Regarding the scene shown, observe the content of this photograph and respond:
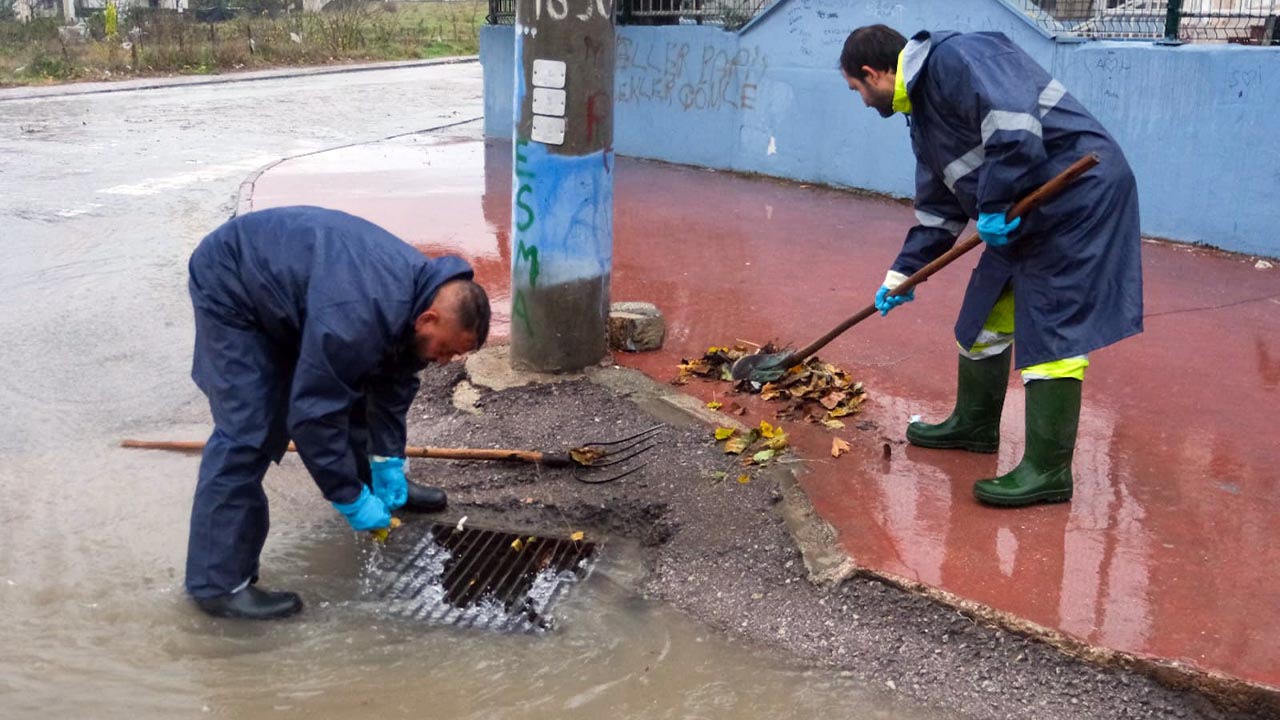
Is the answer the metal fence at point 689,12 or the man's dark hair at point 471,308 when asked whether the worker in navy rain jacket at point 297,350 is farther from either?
the metal fence at point 689,12

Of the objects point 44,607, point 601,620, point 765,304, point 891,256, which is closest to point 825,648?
point 601,620

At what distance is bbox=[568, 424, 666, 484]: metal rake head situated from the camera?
4371 mm

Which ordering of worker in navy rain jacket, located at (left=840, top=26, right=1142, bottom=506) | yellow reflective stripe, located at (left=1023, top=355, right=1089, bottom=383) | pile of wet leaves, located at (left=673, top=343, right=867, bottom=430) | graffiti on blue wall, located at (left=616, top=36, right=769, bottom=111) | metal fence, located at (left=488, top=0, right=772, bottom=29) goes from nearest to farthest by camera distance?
worker in navy rain jacket, located at (left=840, top=26, right=1142, bottom=506) < yellow reflective stripe, located at (left=1023, top=355, right=1089, bottom=383) < pile of wet leaves, located at (left=673, top=343, right=867, bottom=430) < graffiti on blue wall, located at (left=616, top=36, right=769, bottom=111) < metal fence, located at (left=488, top=0, right=772, bottom=29)

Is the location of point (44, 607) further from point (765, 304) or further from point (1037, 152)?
point (765, 304)

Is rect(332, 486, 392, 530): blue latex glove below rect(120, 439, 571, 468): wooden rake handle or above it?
above

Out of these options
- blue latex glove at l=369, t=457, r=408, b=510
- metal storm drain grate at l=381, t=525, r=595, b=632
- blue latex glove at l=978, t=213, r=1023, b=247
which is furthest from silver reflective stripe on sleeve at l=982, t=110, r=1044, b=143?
blue latex glove at l=369, t=457, r=408, b=510

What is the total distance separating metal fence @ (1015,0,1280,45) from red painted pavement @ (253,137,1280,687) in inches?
56.0

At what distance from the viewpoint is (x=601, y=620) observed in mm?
3510

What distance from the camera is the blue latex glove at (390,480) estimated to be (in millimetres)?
3770

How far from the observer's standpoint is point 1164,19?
7789 mm

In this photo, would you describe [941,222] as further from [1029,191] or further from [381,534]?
[381,534]

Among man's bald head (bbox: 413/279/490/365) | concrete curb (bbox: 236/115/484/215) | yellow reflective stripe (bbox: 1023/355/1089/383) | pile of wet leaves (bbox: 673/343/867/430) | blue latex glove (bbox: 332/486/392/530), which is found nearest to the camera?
man's bald head (bbox: 413/279/490/365)

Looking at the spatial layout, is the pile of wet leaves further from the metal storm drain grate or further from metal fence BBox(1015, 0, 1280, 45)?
metal fence BBox(1015, 0, 1280, 45)

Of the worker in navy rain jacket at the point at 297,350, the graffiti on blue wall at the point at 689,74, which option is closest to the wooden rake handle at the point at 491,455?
the worker in navy rain jacket at the point at 297,350
